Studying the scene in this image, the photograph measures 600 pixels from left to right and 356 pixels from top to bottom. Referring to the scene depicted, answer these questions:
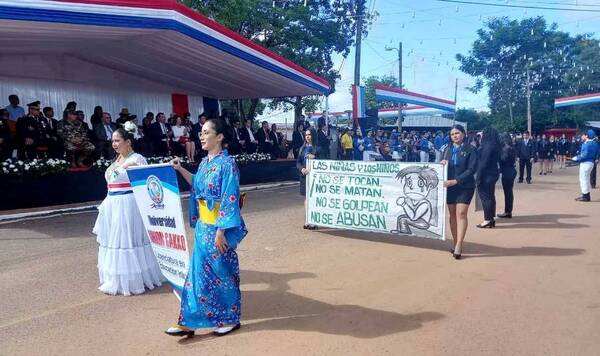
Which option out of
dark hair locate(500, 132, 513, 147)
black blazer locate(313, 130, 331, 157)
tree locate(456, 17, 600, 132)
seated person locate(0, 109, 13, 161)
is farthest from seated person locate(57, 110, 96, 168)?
tree locate(456, 17, 600, 132)

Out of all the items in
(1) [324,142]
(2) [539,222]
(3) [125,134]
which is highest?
(3) [125,134]

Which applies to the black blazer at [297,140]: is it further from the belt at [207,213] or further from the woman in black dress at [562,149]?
the woman in black dress at [562,149]

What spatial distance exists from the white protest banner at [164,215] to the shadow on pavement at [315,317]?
2.09 ft

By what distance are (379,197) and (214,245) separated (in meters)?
4.07

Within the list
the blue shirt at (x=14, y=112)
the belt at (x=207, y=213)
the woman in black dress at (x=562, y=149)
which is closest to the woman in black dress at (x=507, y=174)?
the belt at (x=207, y=213)

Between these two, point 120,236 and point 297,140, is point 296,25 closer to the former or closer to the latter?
point 297,140

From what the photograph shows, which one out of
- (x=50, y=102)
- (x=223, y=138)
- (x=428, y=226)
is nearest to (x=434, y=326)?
(x=223, y=138)

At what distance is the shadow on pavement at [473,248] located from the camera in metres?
7.20

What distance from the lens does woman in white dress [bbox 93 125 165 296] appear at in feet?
17.3

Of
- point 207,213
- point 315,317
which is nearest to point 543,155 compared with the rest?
point 315,317

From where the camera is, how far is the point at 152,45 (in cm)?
1216

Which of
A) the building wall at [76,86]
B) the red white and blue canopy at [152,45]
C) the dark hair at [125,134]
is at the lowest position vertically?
the dark hair at [125,134]

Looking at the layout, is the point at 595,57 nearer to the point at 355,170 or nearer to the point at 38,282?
the point at 355,170

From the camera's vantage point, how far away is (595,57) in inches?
1964
